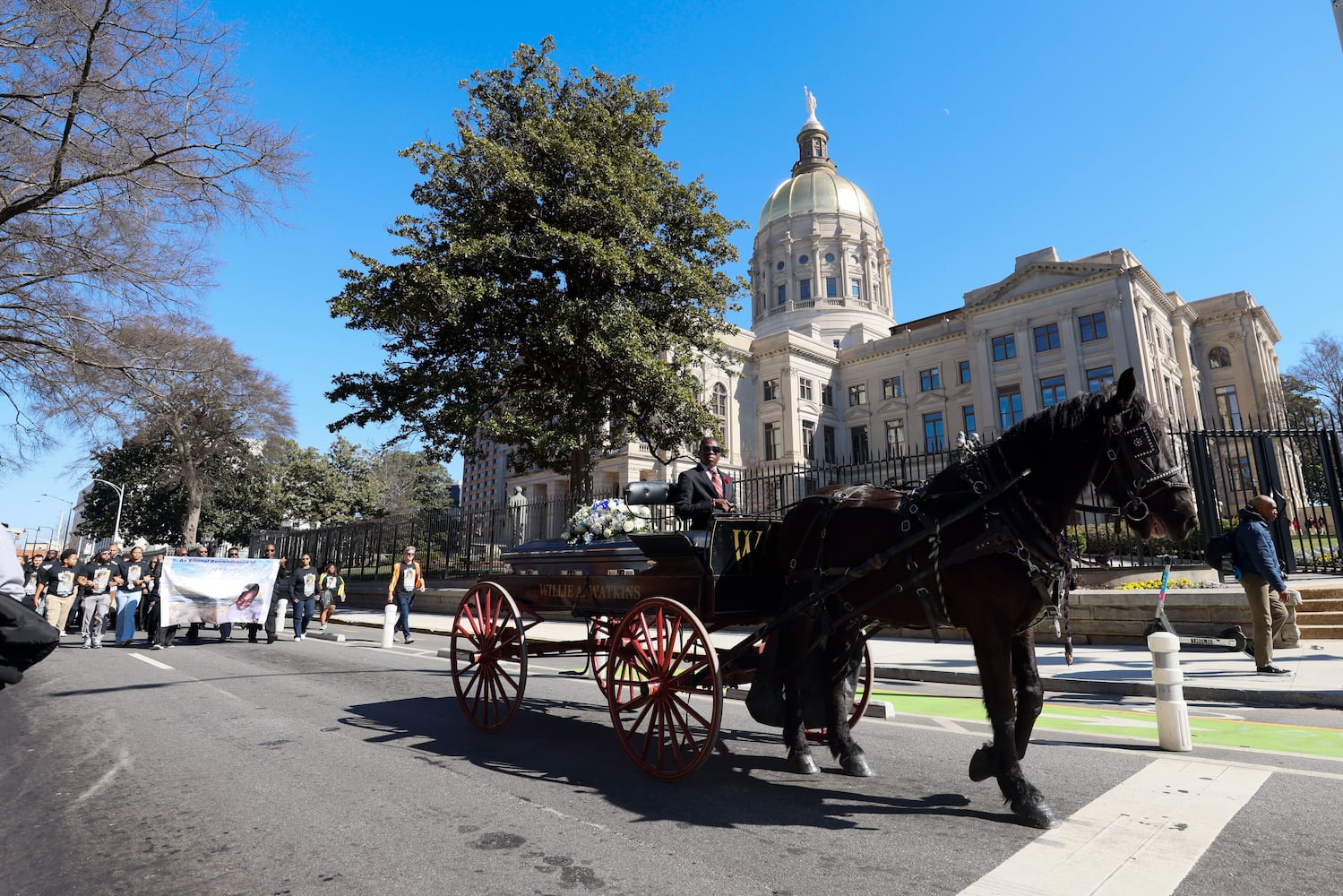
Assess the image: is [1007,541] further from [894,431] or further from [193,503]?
[894,431]

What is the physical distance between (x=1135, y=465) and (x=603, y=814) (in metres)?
3.57

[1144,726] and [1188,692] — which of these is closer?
[1144,726]

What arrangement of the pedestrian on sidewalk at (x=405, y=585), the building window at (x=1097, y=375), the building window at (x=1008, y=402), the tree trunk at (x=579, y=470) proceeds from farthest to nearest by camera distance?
1. the building window at (x=1008, y=402)
2. the building window at (x=1097, y=375)
3. the tree trunk at (x=579, y=470)
4. the pedestrian on sidewalk at (x=405, y=585)

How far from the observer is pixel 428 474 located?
8494 cm

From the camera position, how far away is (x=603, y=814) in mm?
3947

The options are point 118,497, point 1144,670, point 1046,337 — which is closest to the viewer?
point 1144,670

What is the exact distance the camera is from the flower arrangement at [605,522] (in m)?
6.38

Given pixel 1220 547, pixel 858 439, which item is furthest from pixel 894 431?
pixel 1220 547

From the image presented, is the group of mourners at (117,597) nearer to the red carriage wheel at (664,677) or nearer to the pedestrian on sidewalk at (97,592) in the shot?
the pedestrian on sidewalk at (97,592)

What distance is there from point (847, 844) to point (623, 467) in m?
47.6

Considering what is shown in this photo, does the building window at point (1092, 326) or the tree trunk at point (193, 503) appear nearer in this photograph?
the tree trunk at point (193, 503)

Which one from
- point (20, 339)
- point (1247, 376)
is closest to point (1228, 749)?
point (20, 339)

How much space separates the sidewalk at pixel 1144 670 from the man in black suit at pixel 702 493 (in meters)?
3.20

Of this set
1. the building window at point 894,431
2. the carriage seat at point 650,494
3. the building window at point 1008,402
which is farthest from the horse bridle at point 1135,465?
the building window at point 894,431
